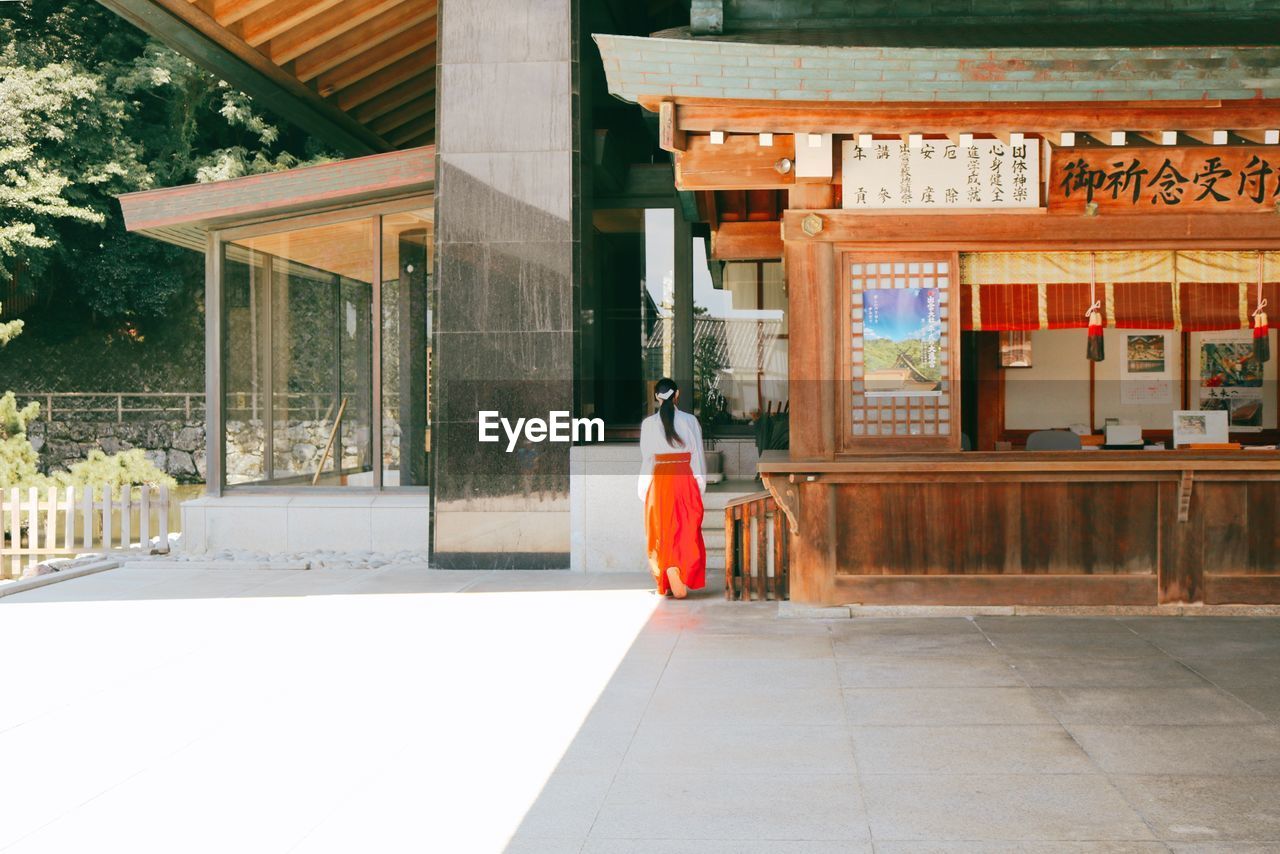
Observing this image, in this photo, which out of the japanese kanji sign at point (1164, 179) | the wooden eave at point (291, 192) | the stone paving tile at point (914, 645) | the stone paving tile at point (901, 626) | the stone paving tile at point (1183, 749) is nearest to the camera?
the stone paving tile at point (1183, 749)

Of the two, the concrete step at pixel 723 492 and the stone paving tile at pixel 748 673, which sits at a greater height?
the concrete step at pixel 723 492

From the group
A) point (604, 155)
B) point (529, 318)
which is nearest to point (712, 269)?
point (604, 155)

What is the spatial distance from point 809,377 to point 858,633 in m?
1.77

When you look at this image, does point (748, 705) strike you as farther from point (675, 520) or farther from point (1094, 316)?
point (1094, 316)

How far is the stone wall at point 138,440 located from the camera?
82.9ft

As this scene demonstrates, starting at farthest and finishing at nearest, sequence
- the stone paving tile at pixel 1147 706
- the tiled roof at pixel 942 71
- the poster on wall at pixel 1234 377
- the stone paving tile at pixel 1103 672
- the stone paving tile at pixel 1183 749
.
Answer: the poster on wall at pixel 1234 377
the tiled roof at pixel 942 71
the stone paving tile at pixel 1103 672
the stone paving tile at pixel 1147 706
the stone paving tile at pixel 1183 749

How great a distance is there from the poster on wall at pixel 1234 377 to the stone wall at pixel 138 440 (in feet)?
72.6

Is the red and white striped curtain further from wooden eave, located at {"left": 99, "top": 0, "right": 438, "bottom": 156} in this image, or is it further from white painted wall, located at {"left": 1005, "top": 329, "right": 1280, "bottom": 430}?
wooden eave, located at {"left": 99, "top": 0, "right": 438, "bottom": 156}

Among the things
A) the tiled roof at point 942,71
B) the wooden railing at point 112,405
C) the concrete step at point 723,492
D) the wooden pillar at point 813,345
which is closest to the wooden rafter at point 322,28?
the tiled roof at point 942,71

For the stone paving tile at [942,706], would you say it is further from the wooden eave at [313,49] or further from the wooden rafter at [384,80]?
the wooden rafter at [384,80]

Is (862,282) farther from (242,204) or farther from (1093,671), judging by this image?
(242,204)

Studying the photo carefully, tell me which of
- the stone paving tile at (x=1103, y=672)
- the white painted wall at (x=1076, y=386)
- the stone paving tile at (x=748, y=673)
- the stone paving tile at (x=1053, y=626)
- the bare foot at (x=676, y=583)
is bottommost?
the stone paving tile at (x=748, y=673)

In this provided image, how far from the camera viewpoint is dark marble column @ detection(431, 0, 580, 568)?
985 centimetres

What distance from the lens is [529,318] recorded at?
388 inches
